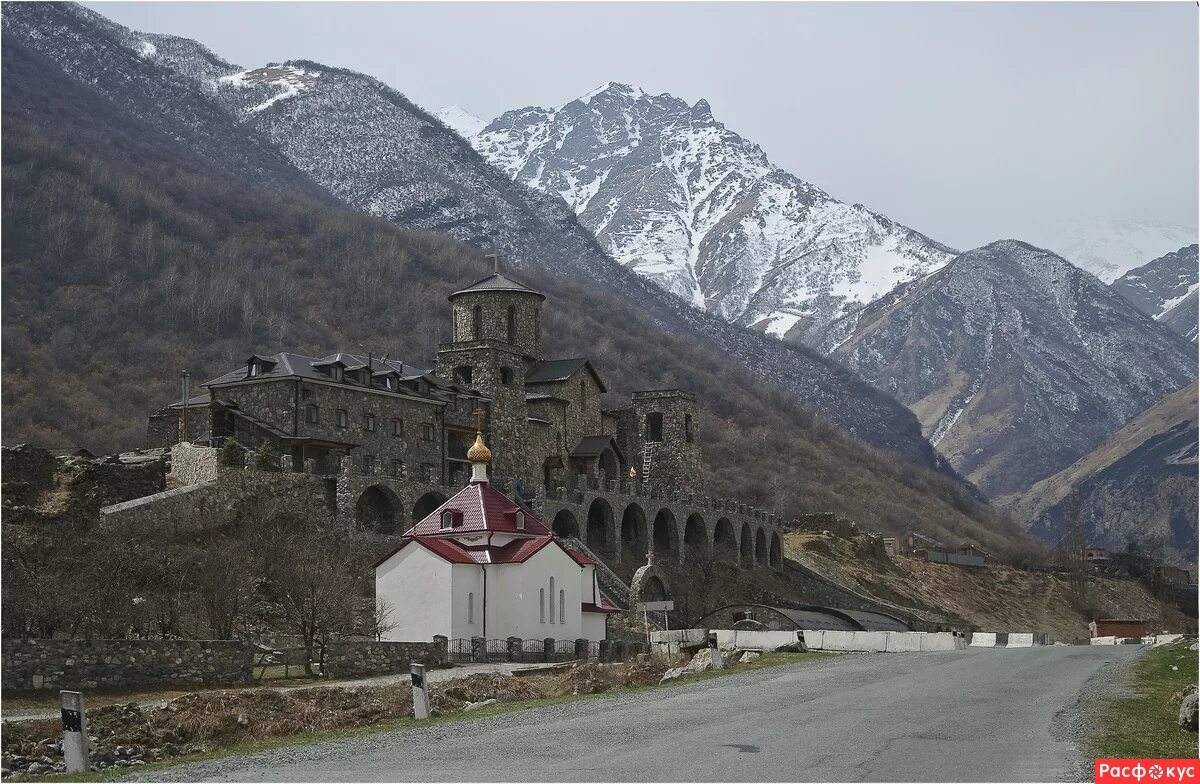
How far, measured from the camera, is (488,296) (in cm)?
7800

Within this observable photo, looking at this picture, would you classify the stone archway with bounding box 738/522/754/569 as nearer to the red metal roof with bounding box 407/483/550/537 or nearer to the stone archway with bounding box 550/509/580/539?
the stone archway with bounding box 550/509/580/539

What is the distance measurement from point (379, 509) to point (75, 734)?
38.5 m

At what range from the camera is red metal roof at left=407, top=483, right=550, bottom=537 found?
2004 inches

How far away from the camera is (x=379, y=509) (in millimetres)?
61125

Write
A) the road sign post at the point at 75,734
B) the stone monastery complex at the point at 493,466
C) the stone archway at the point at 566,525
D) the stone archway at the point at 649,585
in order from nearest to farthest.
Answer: the road sign post at the point at 75,734, the stone monastery complex at the point at 493,466, the stone archway at the point at 649,585, the stone archway at the point at 566,525

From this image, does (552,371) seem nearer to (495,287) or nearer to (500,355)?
(495,287)

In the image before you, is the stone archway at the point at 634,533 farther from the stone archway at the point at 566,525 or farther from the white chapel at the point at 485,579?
the white chapel at the point at 485,579

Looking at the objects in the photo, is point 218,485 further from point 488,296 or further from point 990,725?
point 990,725

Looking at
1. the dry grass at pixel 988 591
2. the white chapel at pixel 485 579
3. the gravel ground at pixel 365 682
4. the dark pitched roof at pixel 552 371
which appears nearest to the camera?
the gravel ground at pixel 365 682

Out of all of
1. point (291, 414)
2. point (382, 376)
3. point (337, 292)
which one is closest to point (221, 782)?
point (291, 414)

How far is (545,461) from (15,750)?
165ft

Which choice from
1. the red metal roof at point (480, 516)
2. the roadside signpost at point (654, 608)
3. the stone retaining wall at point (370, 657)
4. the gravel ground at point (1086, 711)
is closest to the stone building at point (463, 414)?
the red metal roof at point (480, 516)

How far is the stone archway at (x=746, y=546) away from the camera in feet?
282

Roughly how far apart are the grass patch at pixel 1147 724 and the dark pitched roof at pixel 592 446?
1669 inches
